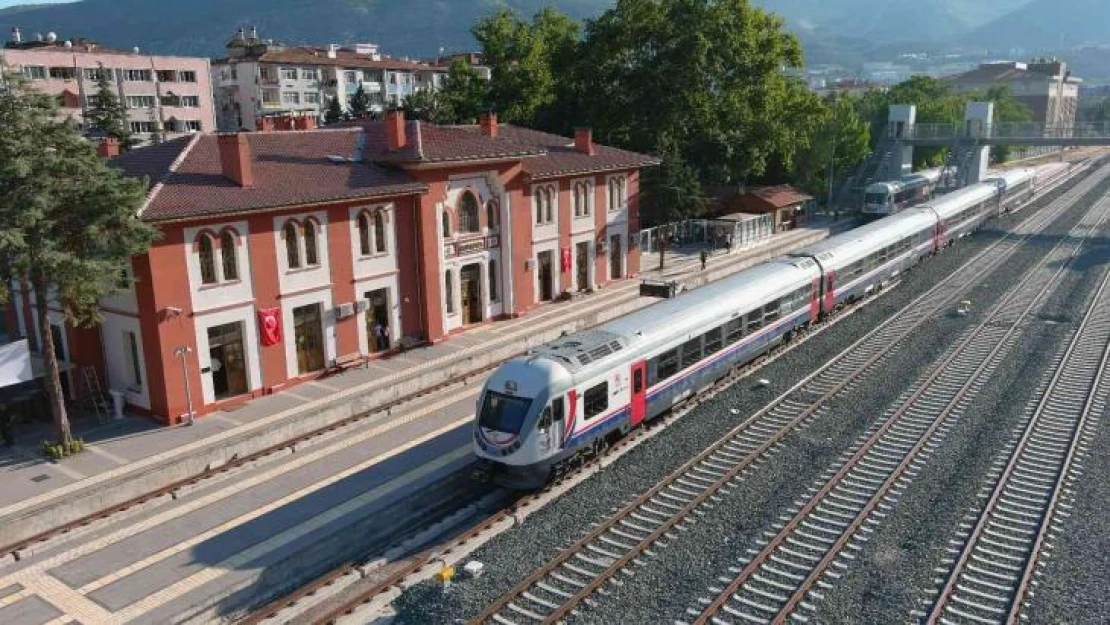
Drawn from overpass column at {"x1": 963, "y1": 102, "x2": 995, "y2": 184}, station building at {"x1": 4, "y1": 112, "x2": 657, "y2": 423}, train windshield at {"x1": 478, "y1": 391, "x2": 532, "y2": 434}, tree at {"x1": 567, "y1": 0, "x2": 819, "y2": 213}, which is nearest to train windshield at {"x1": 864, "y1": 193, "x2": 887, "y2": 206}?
tree at {"x1": 567, "y1": 0, "x2": 819, "y2": 213}

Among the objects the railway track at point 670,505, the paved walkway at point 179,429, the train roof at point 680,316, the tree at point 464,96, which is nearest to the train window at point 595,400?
the train roof at point 680,316

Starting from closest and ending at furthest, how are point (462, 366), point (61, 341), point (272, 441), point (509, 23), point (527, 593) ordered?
point (527, 593) → point (272, 441) → point (61, 341) → point (462, 366) → point (509, 23)

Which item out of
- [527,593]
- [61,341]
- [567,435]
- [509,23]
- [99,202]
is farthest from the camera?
[509,23]

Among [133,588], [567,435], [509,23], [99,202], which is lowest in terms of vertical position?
[133,588]

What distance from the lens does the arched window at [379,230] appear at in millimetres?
27703

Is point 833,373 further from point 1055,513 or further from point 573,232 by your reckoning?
point 573,232

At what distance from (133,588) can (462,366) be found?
43.7 feet

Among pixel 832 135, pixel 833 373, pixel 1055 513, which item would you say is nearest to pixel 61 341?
pixel 833 373

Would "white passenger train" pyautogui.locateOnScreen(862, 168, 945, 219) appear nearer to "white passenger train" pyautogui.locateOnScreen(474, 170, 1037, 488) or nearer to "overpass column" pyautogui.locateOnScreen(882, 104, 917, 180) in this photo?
"overpass column" pyautogui.locateOnScreen(882, 104, 917, 180)

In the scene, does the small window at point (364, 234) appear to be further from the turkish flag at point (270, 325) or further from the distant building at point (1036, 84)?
the distant building at point (1036, 84)

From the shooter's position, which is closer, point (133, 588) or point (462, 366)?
point (133, 588)

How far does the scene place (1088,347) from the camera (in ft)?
93.5

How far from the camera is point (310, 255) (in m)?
25.8

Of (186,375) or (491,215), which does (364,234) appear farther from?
(186,375)
